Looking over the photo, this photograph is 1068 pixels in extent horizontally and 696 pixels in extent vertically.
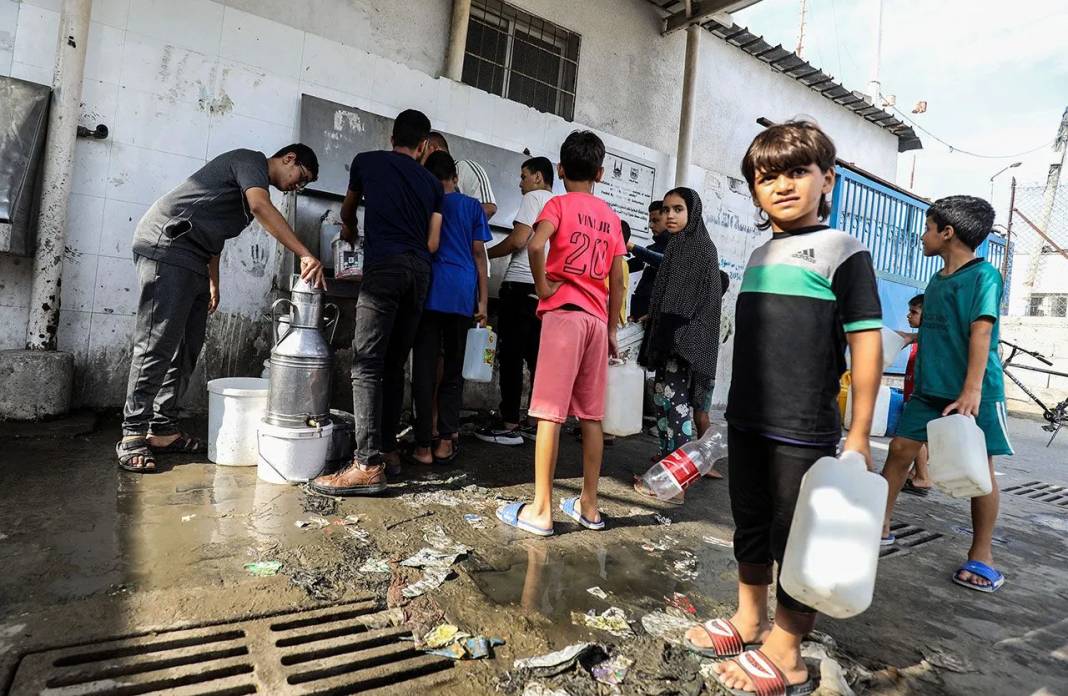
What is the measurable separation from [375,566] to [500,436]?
7.20 ft

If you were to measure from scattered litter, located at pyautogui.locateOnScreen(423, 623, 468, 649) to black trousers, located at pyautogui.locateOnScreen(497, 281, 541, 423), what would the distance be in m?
2.64

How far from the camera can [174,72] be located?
4047 millimetres

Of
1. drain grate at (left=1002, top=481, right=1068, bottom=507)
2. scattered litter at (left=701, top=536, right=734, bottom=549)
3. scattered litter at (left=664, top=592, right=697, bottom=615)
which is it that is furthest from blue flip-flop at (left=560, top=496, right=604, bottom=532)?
drain grate at (left=1002, top=481, right=1068, bottom=507)

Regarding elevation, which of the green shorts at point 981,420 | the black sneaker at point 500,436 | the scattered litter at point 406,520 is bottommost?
the scattered litter at point 406,520

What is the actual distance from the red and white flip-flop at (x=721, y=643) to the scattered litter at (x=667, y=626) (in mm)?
55

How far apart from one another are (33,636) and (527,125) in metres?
5.13

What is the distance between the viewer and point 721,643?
1837 mm

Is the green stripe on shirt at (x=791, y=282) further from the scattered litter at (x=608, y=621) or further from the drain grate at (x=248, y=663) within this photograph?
the drain grate at (x=248, y=663)

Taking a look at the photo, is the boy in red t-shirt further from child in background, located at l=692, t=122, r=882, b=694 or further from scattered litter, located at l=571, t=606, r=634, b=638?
child in background, located at l=692, t=122, r=882, b=694

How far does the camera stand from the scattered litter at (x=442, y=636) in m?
1.72

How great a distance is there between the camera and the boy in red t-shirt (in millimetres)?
2643

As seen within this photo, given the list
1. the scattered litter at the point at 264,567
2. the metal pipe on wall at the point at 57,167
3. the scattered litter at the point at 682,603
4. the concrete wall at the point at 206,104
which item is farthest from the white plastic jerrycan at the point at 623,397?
the metal pipe on wall at the point at 57,167

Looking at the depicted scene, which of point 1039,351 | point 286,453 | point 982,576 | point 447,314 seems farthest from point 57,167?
point 1039,351

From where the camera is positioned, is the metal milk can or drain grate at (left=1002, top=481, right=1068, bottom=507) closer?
the metal milk can
